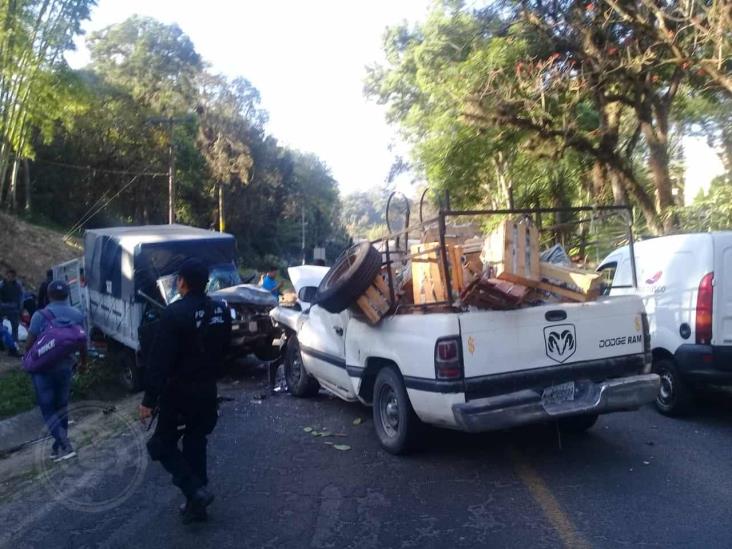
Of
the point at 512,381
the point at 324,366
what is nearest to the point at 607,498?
the point at 512,381

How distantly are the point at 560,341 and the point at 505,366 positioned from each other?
0.55m

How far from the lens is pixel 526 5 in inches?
625

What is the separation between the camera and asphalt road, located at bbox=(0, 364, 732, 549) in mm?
4734

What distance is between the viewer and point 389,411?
6.61m

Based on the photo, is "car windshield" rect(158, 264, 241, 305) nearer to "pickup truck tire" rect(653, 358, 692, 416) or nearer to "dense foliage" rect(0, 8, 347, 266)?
"pickup truck tire" rect(653, 358, 692, 416)

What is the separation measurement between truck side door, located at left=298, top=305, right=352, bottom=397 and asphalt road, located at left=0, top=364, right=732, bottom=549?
56cm

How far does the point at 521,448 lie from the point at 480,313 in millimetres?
1605

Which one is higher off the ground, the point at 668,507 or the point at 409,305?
the point at 409,305

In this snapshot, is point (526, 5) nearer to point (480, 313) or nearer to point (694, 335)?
point (694, 335)

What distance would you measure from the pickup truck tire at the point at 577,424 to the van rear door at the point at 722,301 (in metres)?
1.39

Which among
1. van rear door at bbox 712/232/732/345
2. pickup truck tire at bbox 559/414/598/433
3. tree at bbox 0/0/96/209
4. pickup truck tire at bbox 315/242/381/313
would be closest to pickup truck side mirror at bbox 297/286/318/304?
pickup truck tire at bbox 315/242/381/313

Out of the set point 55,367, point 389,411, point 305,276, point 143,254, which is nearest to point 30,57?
point 143,254

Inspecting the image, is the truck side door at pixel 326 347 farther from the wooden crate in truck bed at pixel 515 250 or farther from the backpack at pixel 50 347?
the backpack at pixel 50 347

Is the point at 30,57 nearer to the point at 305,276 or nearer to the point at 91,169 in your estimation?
the point at 305,276
